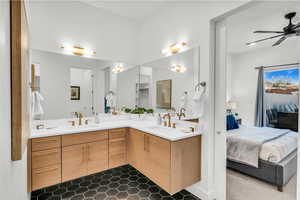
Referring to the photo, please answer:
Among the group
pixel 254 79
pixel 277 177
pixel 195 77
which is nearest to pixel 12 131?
pixel 195 77

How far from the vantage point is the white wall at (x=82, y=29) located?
91.0 inches

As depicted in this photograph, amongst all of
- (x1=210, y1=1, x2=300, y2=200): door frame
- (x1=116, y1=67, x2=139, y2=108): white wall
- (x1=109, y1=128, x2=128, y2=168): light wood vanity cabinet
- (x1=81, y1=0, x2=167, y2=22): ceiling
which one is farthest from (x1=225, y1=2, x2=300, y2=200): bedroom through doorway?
(x1=116, y1=67, x2=139, y2=108): white wall

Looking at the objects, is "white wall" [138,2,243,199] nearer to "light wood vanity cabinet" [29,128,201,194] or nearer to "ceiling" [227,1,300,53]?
"light wood vanity cabinet" [29,128,201,194]

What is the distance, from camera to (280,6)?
2.32m

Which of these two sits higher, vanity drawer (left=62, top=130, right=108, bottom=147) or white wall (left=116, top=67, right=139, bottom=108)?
white wall (left=116, top=67, right=139, bottom=108)

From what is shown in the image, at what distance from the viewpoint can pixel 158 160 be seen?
77.4 inches

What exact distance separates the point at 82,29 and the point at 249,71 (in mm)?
4924

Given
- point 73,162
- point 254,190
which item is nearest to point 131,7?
point 73,162

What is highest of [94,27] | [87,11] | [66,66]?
[87,11]

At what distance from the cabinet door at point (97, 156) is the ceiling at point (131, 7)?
7.84ft

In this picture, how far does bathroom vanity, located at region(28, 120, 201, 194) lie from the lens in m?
1.83

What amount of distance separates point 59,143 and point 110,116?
1.11 metres

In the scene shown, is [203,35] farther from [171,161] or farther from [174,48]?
[171,161]

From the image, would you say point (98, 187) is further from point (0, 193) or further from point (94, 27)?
point (94, 27)
